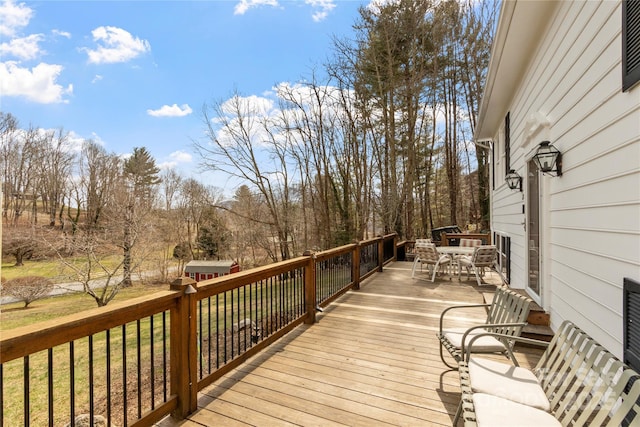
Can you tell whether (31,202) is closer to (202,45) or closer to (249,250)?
(249,250)

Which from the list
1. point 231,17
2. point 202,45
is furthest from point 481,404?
point 202,45

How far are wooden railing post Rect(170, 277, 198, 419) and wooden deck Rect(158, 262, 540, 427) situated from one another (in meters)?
0.12

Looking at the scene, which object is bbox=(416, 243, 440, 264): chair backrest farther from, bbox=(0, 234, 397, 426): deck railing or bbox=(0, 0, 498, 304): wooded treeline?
bbox=(0, 0, 498, 304): wooded treeline

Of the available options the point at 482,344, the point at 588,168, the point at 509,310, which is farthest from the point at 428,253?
the point at 588,168

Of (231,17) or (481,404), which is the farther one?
(231,17)

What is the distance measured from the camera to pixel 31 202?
16703 mm

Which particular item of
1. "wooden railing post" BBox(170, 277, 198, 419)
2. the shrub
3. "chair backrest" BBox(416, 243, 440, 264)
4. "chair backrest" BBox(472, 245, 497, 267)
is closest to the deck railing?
"wooden railing post" BBox(170, 277, 198, 419)

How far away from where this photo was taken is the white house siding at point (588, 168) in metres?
1.86

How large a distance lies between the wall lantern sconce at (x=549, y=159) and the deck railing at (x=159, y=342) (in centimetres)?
283

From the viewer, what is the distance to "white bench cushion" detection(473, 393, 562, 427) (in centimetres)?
151

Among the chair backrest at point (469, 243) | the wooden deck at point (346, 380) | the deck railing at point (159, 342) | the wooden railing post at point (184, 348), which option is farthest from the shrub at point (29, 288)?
the chair backrest at point (469, 243)

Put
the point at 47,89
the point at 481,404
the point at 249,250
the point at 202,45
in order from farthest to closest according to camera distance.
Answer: the point at 249,250
the point at 47,89
the point at 202,45
the point at 481,404

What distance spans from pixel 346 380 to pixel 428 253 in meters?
4.77

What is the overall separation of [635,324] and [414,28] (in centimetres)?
1324
